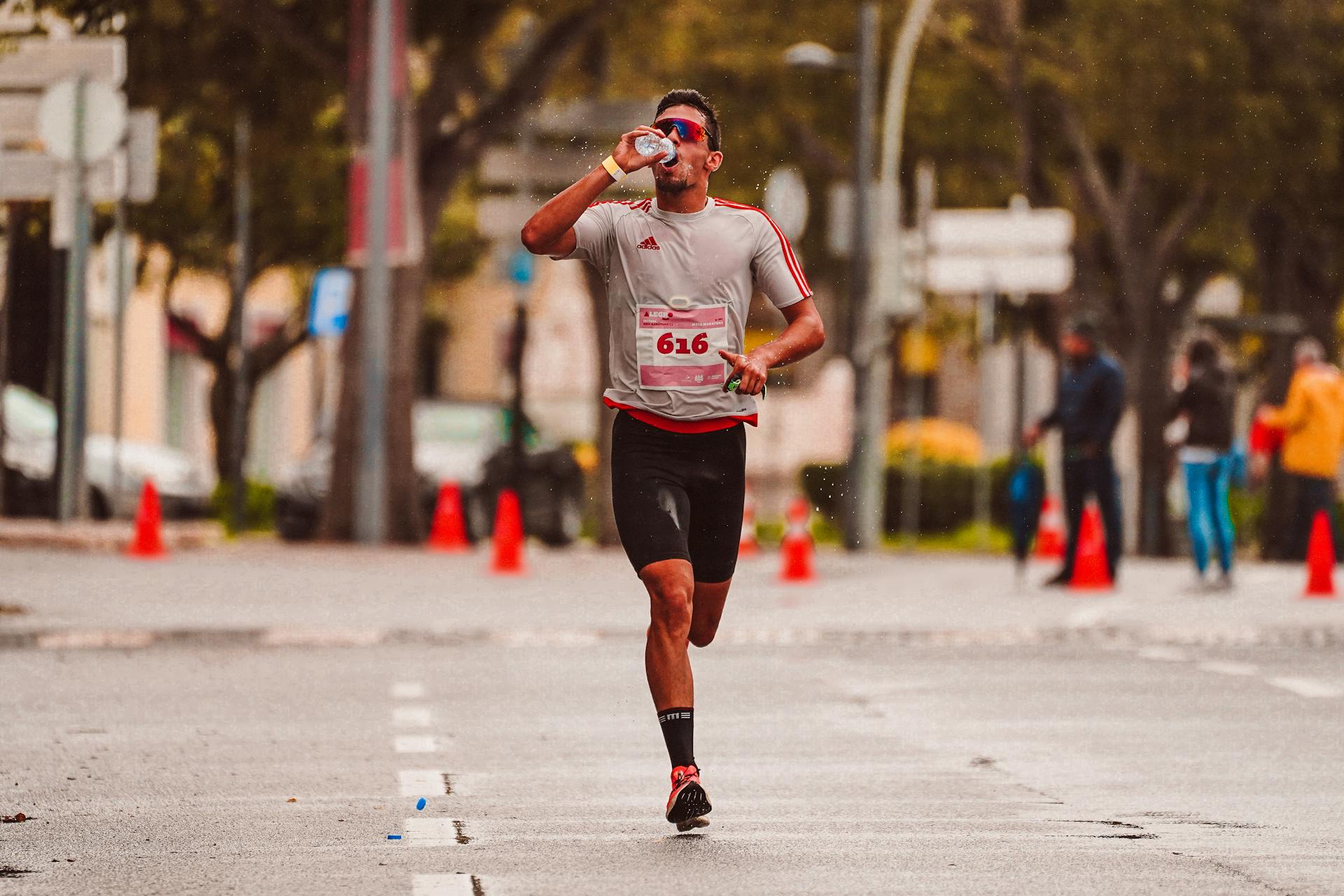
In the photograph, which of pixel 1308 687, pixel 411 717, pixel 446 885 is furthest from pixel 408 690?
pixel 446 885

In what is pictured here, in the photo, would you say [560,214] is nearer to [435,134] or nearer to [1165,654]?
[1165,654]

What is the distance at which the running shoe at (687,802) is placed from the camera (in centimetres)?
725

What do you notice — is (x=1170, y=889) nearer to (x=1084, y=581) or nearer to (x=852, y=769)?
(x=852, y=769)

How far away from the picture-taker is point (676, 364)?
749cm

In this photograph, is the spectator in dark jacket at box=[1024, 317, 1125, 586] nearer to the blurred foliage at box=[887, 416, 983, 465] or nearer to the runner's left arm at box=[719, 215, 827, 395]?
the runner's left arm at box=[719, 215, 827, 395]

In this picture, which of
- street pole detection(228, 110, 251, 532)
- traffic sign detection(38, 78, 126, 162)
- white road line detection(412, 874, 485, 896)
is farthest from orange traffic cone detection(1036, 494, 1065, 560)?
white road line detection(412, 874, 485, 896)

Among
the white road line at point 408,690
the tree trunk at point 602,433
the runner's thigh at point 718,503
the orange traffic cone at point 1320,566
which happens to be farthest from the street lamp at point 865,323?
the runner's thigh at point 718,503

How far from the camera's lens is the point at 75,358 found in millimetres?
19266

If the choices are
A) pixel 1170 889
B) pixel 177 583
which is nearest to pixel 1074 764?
Result: pixel 1170 889

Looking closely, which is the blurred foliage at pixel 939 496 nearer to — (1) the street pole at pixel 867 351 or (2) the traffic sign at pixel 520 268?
(1) the street pole at pixel 867 351

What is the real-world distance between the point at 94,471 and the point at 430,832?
22964 millimetres

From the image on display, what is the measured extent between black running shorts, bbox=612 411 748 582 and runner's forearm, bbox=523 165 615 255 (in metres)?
0.56

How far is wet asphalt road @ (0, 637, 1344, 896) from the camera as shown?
21.9 feet

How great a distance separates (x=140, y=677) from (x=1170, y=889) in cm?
659
